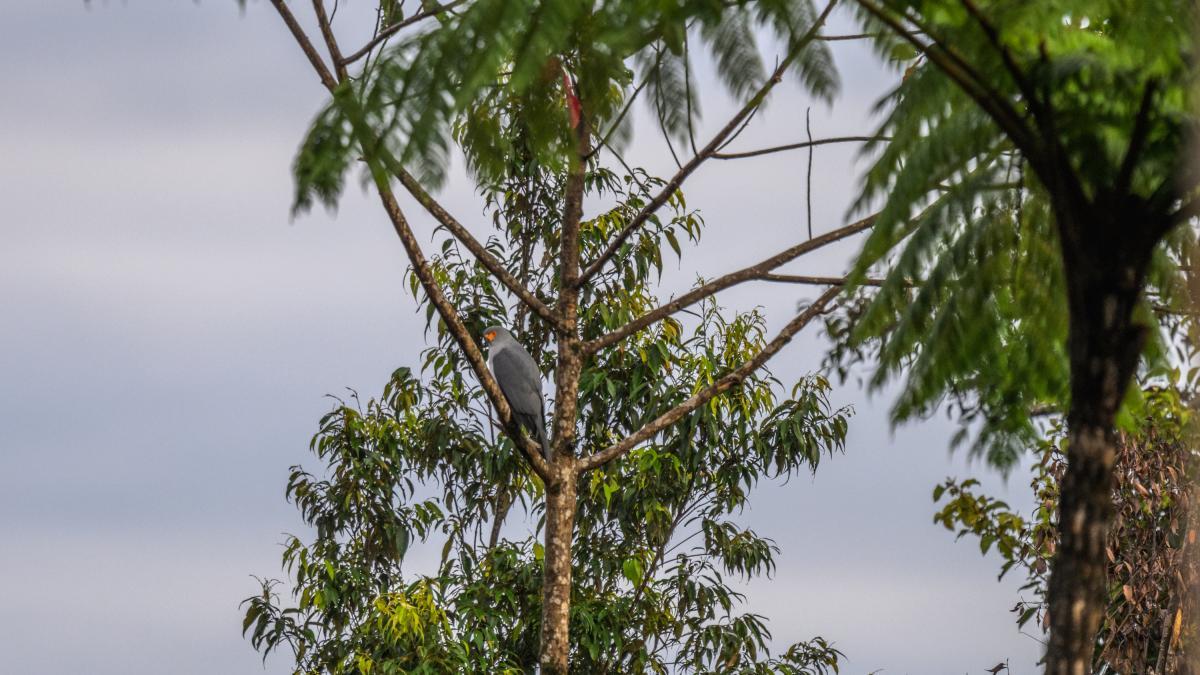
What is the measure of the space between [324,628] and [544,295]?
9.59ft

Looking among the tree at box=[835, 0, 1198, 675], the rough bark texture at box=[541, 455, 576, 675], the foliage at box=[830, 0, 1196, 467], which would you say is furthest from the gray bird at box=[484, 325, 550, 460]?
the tree at box=[835, 0, 1198, 675]

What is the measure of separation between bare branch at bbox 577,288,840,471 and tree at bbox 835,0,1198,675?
8.93ft

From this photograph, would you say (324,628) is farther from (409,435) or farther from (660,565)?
(660,565)

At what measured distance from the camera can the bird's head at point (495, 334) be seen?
30.2 ft

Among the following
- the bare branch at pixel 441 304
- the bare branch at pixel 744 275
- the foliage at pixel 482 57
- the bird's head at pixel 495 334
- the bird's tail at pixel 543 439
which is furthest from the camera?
the bird's head at pixel 495 334

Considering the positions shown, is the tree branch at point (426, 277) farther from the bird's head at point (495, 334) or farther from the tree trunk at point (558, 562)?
the bird's head at point (495, 334)

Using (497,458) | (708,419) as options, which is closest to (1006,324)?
(708,419)

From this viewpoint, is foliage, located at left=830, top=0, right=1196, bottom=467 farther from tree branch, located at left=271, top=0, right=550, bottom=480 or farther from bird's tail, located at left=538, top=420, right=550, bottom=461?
bird's tail, located at left=538, top=420, right=550, bottom=461

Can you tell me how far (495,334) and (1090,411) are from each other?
637cm

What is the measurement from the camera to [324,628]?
387 inches

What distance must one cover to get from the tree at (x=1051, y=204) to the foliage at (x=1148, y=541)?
3611 mm

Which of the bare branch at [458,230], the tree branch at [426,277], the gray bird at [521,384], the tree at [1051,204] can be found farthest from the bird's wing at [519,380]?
the tree at [1051,204]

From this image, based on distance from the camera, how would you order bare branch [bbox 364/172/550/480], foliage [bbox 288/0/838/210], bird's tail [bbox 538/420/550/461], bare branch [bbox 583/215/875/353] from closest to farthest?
foliage [bbox 288/0/838/210], bare branch [bbox 364/172/550/480], bare branch [bbox 583/215/875/353], bird's tail [bbox 538/420/550/461]

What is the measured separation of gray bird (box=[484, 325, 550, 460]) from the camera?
8.68 m
